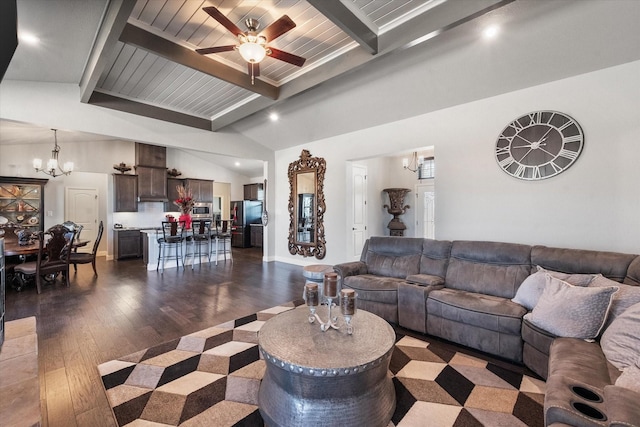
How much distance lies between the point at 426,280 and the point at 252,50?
3001 mm

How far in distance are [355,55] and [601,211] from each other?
334 centimetres

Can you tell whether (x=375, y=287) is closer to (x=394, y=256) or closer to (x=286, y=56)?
(x=394, y=256)

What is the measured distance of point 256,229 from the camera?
965 cm

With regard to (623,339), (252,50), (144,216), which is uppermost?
(252,50)

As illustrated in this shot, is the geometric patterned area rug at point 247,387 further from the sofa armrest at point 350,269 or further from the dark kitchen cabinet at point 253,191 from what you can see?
the dark kitchen cabinet at point 253,191

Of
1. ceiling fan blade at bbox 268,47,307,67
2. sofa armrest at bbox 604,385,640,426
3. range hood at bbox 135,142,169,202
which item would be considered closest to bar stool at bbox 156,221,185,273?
range hood at bbox 135,142,169,202

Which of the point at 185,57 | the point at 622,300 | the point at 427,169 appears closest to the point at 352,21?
the point at 185,57

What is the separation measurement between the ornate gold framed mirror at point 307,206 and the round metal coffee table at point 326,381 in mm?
4318

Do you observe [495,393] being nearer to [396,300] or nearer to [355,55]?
[396,300]

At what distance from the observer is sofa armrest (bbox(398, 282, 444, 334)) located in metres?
2.87

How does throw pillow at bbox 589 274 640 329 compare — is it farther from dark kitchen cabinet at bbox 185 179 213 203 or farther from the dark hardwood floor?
dark kitchen cabinet at bbox 185 179 213 203

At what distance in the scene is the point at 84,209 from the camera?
7.82 metres

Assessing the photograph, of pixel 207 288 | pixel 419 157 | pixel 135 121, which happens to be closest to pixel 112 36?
pixel 135 121

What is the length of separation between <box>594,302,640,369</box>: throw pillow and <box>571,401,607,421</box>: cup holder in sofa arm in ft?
2.37
